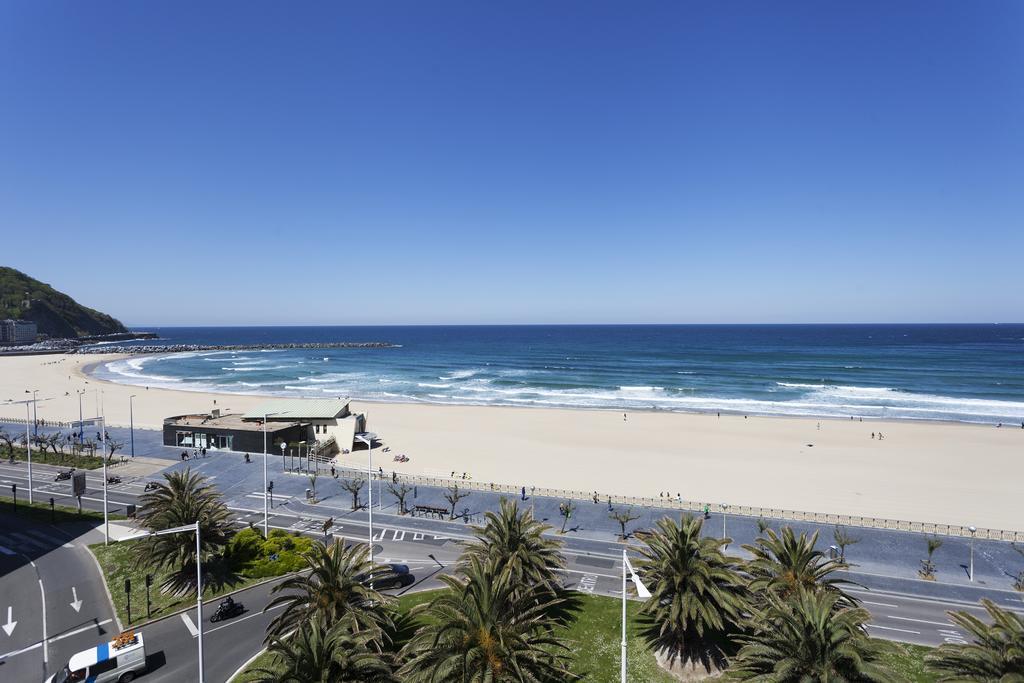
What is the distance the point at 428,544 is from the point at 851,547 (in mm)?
24673

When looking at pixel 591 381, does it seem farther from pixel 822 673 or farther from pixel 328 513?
pixel 822 673

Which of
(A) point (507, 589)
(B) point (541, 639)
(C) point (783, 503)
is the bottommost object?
(C) point (783, 503)

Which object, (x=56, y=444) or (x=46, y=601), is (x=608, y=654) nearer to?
(x=46, y=601)

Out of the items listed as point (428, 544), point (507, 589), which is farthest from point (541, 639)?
point (428, 544)

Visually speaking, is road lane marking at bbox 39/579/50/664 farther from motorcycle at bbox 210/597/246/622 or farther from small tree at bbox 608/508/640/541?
small tree at bbox 608/508/640/541

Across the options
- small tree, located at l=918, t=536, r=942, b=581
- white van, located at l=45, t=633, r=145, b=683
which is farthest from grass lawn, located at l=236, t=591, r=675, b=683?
small tree, located at l=918, t=536, r=942, b=581

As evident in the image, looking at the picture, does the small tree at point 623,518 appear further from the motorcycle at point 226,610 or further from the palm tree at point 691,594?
the motorcycle at point 226,610

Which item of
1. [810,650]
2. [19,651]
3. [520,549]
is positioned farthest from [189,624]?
[810,650]

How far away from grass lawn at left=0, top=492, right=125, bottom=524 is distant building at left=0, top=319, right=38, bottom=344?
211291mm

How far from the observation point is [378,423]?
6762 cm

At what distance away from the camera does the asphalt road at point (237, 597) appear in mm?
19719

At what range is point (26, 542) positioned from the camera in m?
29.3

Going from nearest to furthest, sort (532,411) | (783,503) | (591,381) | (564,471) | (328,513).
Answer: (328,513), (783,503), (564,471), (532,411), (591,381)

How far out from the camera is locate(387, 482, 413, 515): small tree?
114ft
